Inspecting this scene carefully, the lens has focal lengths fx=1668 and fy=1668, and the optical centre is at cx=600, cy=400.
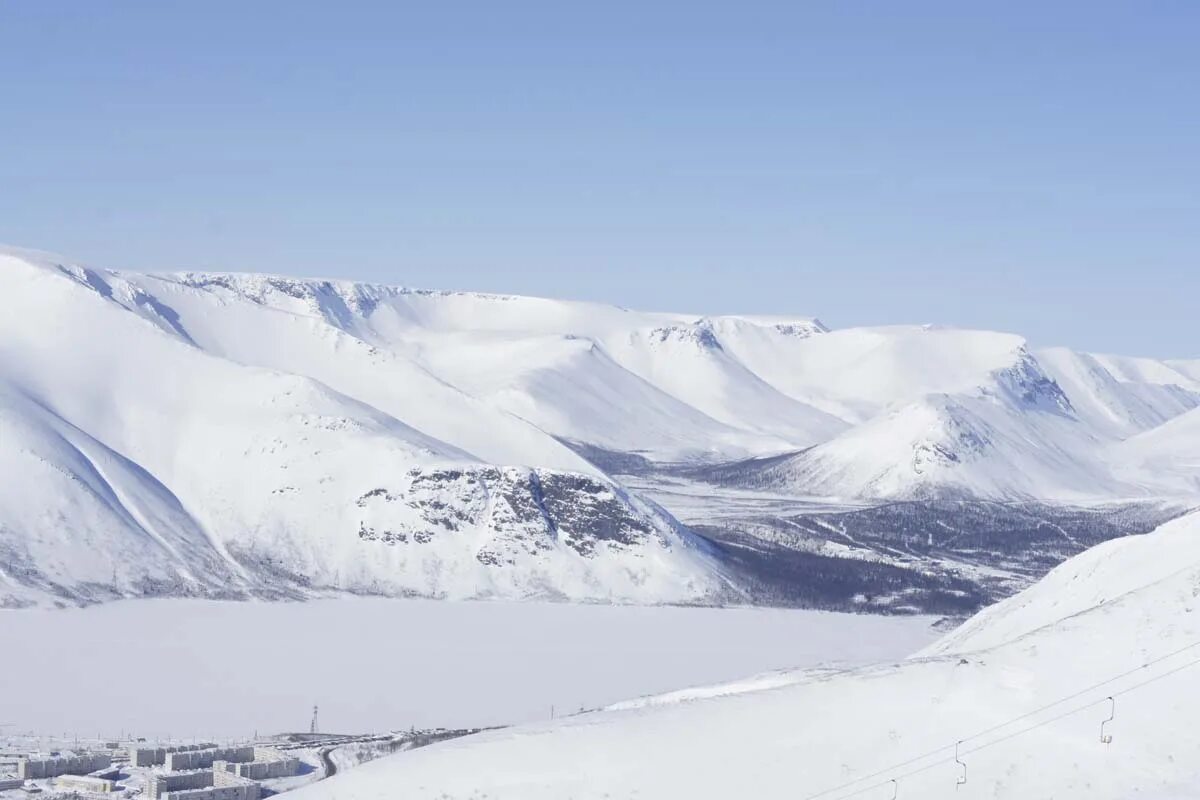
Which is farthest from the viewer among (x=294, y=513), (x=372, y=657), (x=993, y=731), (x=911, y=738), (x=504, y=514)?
(x=294, y=513)

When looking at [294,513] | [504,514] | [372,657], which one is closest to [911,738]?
[372,657]

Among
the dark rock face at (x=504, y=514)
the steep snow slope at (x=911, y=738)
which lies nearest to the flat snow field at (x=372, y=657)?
the dark rock face at (x=504, y=514)

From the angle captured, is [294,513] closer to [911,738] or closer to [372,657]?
[372,657]

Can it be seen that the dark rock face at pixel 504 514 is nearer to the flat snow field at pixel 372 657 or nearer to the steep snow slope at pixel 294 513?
the steep snow slope at pixel 294 513

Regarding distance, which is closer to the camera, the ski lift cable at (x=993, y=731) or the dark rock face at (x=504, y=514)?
the ski lift cable at (x=993, y=731)

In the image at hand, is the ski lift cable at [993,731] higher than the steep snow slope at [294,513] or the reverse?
the reverse

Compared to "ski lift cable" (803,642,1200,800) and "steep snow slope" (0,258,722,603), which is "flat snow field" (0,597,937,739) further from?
"ski lift cable" (803,642,1200,800)

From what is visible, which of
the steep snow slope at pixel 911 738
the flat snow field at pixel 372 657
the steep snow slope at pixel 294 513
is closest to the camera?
the steep snow slope at pixel 911 738
